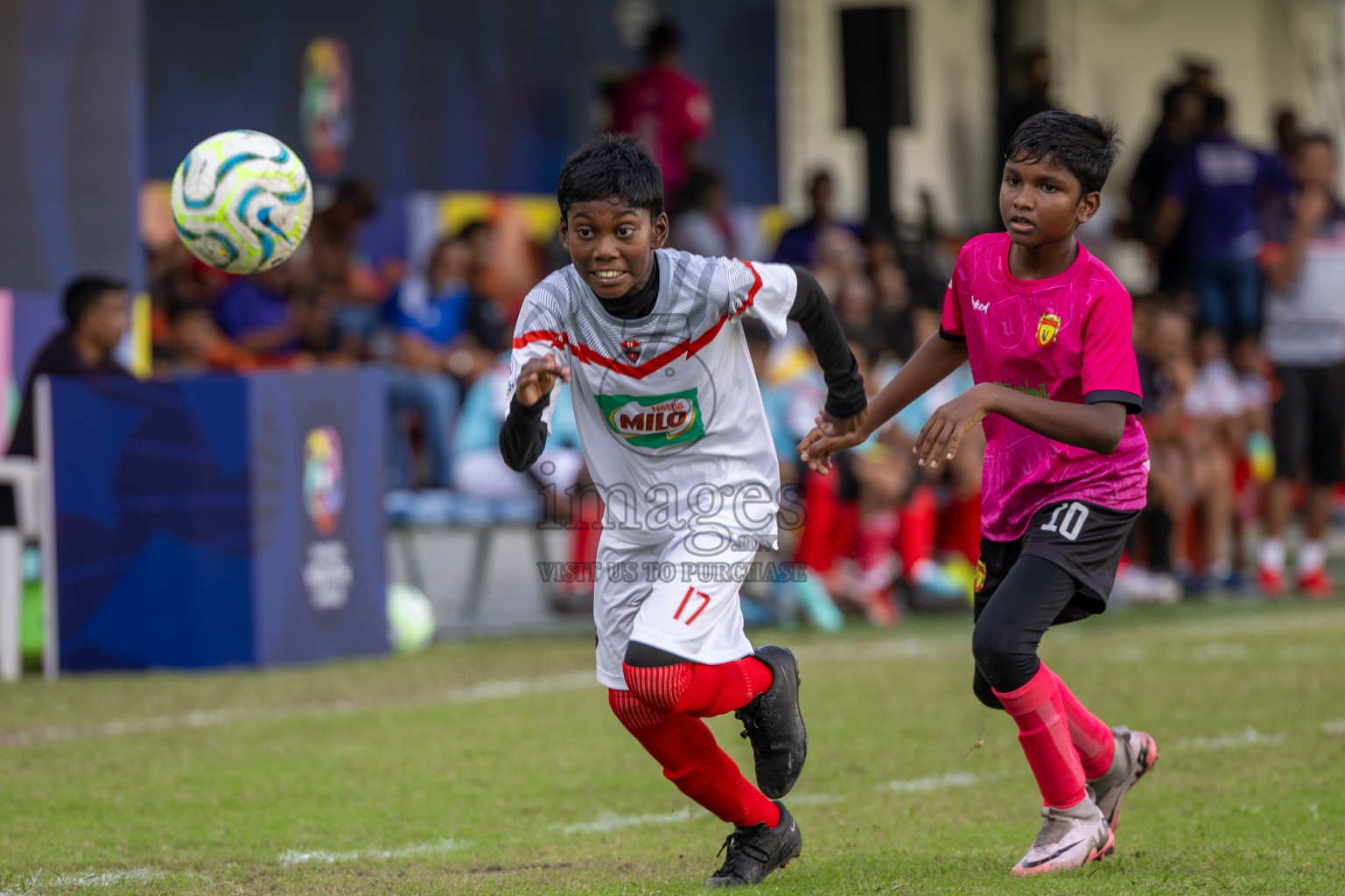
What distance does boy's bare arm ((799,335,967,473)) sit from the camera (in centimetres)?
446

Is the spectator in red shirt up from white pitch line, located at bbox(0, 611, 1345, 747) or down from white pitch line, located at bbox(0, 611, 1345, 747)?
up

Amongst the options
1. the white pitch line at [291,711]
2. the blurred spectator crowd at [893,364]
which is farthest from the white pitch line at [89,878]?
the blurred spectator crowd at [893,364]

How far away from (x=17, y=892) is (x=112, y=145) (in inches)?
250

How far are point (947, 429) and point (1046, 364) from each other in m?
0.57

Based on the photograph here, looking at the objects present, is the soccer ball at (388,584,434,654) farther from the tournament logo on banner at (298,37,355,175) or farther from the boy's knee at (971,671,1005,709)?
the tournament logo on banner at (298,37,355,175)

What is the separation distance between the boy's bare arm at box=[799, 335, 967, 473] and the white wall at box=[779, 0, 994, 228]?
10946 mm

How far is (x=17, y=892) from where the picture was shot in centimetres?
411

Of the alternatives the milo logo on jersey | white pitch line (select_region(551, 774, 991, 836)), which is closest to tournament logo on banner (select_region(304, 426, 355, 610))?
white pitch line (select_region(551, 774, 991, 836))

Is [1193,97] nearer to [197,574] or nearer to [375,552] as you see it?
[375,552]

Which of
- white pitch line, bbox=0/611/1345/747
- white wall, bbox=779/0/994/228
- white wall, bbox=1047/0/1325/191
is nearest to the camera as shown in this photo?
white pitch line, bbox=0/611/1345/747

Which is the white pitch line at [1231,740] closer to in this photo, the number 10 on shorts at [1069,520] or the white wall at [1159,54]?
the number 10 on shorts at [1069,520]

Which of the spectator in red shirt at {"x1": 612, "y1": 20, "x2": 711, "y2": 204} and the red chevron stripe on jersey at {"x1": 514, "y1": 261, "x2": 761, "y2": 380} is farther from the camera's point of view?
the spectator in red shirt at {"x1": 612, "y1": 20, "x2": 711, "y2": 204}

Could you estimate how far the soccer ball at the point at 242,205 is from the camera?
17.7ft

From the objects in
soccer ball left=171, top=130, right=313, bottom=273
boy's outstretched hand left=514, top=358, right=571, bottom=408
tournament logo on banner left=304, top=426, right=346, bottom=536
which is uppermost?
soccer ball left=171, top=130, right=313, bottom=273
